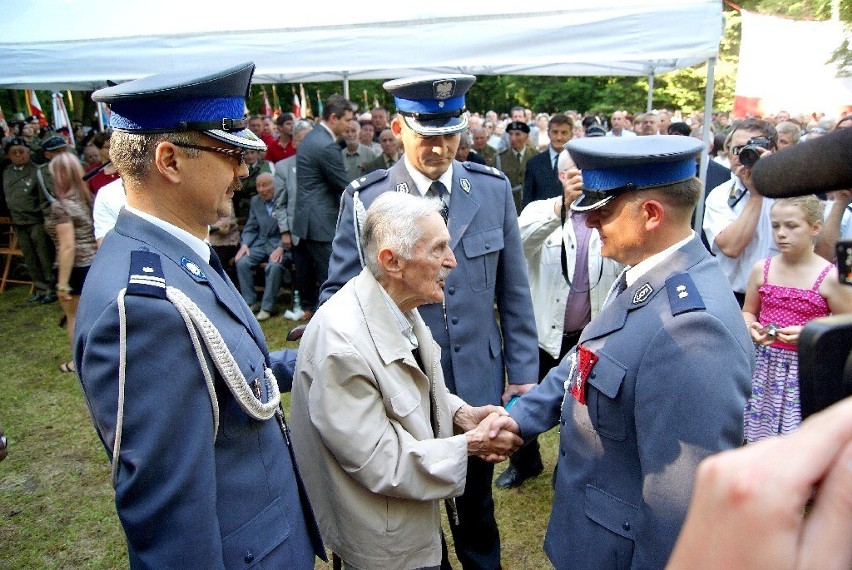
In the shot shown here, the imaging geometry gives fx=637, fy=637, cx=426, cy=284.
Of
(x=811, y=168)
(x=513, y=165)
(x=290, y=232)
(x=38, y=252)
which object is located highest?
(x=811, y=168)

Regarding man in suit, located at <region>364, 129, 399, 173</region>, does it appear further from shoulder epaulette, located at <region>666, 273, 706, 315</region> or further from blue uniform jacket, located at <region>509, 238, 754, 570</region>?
shoulder epaulette, located at <region>666, 273, 706, 315</region>

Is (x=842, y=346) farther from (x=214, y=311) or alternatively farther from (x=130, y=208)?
(x=130, y=208)

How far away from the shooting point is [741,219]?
3779 mm

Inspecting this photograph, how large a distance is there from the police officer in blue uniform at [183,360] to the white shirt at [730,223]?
2.96 meters

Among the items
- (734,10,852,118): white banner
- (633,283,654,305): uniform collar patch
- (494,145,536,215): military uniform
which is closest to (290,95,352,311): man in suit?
(494,145,536,215): military uniform

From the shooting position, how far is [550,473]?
4.14m

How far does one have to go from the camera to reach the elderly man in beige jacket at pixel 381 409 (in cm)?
194

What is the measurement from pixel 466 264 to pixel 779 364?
198cm

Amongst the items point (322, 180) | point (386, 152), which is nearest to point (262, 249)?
point (322, 180)

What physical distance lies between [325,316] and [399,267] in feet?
0.95

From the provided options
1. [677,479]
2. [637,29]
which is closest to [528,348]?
[677,479]

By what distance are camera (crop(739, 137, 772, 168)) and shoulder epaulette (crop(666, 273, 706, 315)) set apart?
2.29 metres

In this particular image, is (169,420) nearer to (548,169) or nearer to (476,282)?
(476,282)

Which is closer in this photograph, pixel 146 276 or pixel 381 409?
pixel 146 276
